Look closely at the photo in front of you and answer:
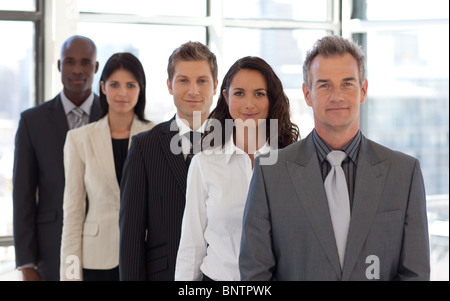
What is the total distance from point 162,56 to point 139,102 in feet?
7.17

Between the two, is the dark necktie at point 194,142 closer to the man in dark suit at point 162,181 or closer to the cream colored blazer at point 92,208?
the man in dark suit at point 162,181

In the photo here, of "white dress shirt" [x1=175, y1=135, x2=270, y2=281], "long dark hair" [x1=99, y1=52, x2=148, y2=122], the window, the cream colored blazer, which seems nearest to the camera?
"white dress shirt" [x1=175, y1=135, x2=270, y2=281]

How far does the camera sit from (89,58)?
146 inches

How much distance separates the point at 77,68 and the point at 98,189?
2.84 feet

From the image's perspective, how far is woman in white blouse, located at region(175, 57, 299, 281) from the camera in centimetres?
220

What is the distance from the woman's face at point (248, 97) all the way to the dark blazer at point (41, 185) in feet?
4.94

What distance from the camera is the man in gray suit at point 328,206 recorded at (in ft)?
5.98

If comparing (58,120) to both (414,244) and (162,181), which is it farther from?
(414,244)

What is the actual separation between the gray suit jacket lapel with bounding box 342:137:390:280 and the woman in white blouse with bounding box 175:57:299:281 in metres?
0.48

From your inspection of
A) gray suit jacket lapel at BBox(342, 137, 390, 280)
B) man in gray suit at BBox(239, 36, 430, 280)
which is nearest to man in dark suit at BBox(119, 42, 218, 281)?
man in gray suit at BBox(239, 36, 430, 280)

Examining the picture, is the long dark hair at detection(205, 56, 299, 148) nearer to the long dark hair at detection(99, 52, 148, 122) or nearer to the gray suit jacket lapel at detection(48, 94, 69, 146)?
the long dark hair at detection(99, 52, 148, 122)

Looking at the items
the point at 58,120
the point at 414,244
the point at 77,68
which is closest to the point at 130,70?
the point at 77,68

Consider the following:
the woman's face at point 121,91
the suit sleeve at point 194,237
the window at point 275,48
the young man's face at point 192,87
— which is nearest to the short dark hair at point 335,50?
the suit sleeve at point 194,237
